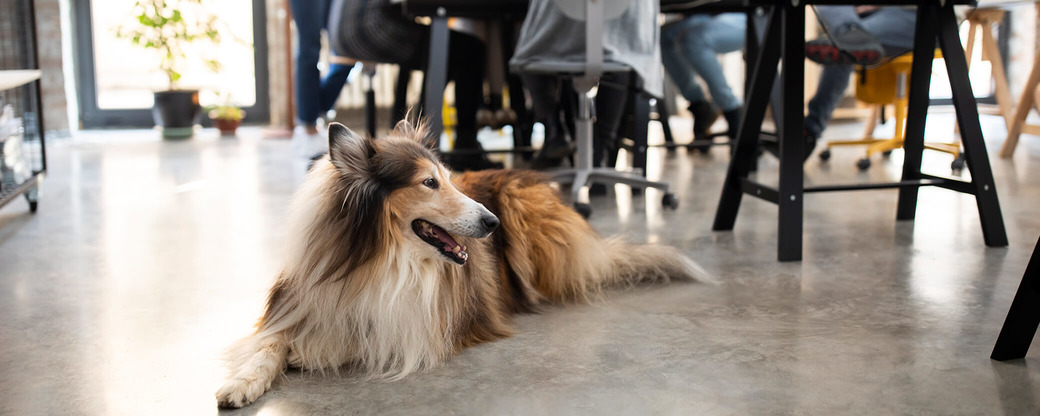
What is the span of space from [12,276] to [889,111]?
723 centimetres

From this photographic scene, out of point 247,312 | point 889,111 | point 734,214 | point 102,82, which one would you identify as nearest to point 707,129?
point 734,214

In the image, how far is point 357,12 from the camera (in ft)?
14.1

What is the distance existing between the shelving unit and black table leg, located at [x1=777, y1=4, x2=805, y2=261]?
242 centimetres

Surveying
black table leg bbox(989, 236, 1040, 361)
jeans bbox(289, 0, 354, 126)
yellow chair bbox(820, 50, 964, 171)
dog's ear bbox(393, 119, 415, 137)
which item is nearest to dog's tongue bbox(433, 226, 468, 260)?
dog's ear bbox(393, 119, 415, 137)

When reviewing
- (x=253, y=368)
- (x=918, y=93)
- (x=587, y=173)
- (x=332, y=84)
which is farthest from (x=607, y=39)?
(x=332, y=84)

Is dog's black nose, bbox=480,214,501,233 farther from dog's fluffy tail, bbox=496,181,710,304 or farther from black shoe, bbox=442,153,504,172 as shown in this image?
black shoe, bbox=442,153,504,172

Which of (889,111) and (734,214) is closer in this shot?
(734,214)

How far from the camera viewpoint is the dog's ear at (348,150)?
1.61 m

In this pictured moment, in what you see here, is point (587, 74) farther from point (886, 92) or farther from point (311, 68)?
point (311, 68)

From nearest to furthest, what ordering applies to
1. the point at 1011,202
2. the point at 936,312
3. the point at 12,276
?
the point at 936,312 < the point at 12,276 < the point at 1011,202

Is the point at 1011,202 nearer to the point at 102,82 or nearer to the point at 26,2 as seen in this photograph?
the point at 26,2

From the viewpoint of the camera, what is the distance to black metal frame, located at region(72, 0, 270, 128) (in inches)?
276

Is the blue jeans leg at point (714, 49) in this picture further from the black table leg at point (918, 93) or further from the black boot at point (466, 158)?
the black table leg at point (918, 93)

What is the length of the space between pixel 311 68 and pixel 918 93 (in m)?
4.32
